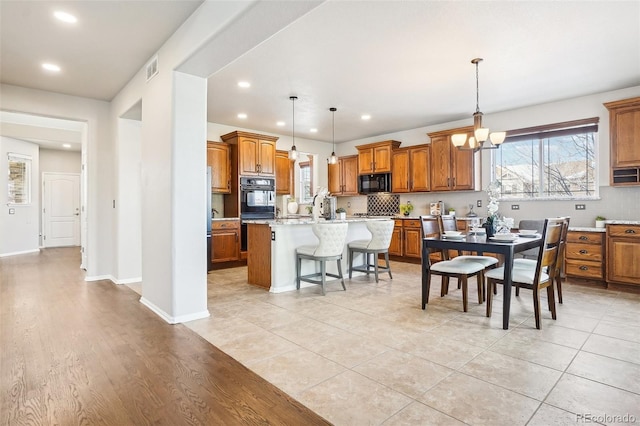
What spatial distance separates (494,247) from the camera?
3.24 metres

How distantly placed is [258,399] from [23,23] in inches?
151

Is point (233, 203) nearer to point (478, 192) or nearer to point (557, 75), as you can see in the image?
point (478, 192)

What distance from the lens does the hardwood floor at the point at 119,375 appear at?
1.85 meters

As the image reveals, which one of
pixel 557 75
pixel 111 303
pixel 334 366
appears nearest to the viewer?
pixel 334 366

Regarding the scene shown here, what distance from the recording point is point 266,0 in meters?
2.16

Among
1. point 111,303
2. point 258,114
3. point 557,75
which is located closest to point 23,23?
A: point 111,303

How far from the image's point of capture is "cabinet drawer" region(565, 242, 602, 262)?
4.67m

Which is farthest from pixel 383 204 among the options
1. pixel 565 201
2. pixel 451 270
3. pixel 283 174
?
pixel 451 270

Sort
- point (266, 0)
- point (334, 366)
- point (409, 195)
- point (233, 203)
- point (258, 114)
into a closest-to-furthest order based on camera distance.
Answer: point (266, 0)
point (334, 366)
point (258, 114)
point (233, 203)
point (409, 195)

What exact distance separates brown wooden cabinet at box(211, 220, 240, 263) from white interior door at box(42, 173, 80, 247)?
261 inches

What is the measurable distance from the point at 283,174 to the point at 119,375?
5864 millimetres

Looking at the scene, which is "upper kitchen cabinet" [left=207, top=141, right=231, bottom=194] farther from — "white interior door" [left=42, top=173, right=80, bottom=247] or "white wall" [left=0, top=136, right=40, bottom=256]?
"white interior door" [left=42, top=173, right=80, bottom=247]

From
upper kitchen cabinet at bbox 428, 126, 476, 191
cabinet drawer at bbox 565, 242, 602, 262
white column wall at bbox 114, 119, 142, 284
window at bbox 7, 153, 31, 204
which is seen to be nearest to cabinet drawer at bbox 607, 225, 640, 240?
cabinet drawer at bbox 565, 242, 602, 262

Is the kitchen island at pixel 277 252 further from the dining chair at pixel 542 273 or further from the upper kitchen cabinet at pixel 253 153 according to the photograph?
the dining chair at pixel 542 273
